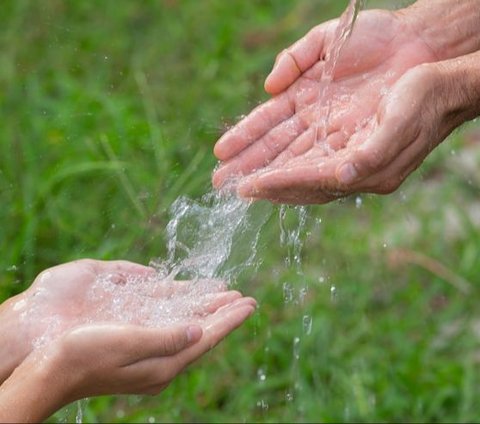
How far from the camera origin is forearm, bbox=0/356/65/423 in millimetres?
2369

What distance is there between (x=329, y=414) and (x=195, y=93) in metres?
1.68

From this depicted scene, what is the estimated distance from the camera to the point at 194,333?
2488mm

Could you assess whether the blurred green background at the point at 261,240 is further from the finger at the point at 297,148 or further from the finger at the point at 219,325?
the finger at the point at 219,325

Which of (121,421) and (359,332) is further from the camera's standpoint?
(359,332)

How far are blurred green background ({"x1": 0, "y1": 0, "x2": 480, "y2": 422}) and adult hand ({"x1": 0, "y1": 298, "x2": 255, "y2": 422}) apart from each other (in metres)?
0.99

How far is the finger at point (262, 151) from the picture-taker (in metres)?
3.05

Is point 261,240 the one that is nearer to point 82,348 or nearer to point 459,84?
point 459,84

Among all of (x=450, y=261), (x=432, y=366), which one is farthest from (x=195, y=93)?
(x=432, y=366)

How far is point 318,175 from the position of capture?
8.71 feet

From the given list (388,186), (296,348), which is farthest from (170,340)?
(296,348)

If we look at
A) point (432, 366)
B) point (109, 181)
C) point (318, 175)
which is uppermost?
point (318, 175)

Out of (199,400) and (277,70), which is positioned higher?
(277,70)

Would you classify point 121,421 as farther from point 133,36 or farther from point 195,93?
point 133,36

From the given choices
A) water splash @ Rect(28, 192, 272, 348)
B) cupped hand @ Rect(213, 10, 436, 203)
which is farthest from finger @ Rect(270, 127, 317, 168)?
water splash @ Rect(28, 192, 272, 348)
